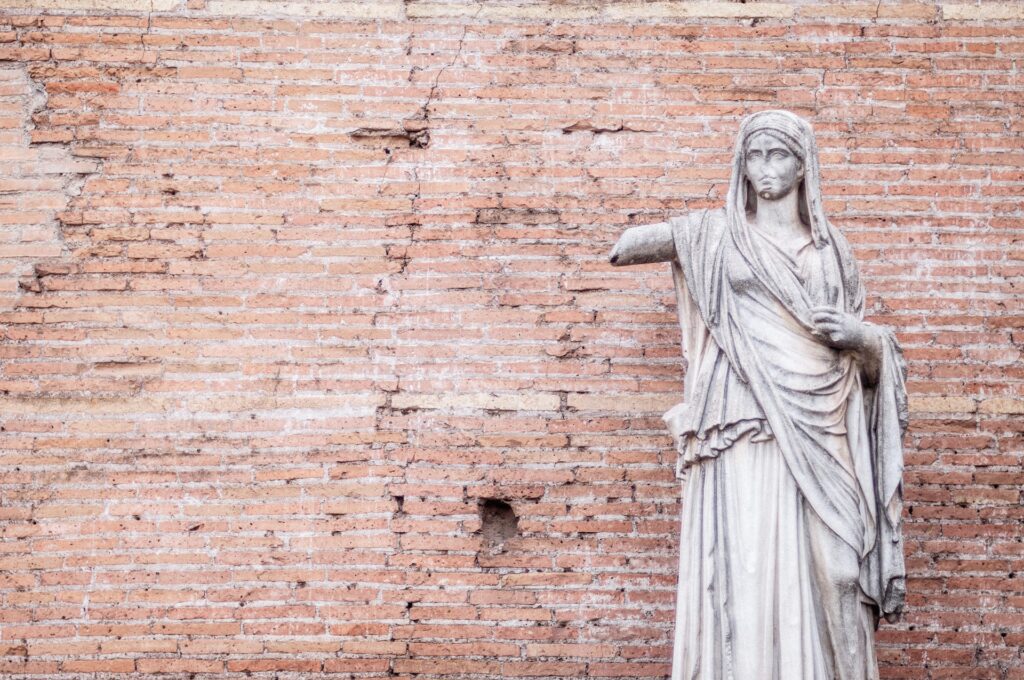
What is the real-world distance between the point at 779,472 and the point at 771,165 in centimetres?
120

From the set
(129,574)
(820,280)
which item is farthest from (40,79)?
(820,280)

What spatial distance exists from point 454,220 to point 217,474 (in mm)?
1542

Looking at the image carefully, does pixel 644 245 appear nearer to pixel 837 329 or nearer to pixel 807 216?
pixel 807 216

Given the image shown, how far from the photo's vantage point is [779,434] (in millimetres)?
6164

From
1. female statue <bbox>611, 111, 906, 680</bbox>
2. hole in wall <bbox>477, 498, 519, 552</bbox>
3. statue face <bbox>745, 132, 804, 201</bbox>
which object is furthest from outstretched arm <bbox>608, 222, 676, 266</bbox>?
hole in wall <bbox>477, 498, 519, 552</bbox>

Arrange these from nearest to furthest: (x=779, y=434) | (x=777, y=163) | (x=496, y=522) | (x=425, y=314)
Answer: (x=779, y=434)
(x=777, y=163)
(x=496, y=522)
(x=425, y=314)

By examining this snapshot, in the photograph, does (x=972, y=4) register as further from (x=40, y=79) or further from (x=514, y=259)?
(x=40, y=79)

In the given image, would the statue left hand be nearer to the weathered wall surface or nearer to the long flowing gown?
the long flowing gown

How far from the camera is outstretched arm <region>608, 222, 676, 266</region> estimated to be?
256 inches

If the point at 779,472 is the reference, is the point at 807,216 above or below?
above

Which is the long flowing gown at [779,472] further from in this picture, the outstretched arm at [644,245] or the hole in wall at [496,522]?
the hole in wall at [496,522]

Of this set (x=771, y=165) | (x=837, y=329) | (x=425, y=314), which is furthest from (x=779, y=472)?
(x=425, y=314)

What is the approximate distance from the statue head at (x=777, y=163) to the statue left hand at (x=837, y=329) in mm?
356

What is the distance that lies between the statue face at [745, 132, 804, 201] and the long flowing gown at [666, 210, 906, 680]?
0.17 metres
